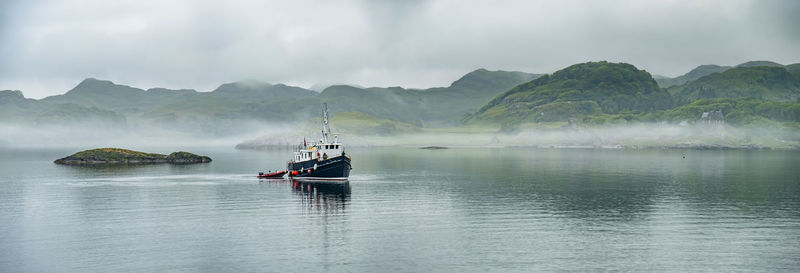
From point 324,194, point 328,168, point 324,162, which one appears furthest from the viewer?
point 328,168

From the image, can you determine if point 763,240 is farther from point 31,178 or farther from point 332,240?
point 31,178

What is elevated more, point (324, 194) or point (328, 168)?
point (328, 168)

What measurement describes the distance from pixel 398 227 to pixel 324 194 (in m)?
35.5

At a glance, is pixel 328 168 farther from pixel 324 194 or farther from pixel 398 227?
pixel 398 227

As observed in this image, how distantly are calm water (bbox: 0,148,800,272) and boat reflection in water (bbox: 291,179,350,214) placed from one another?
1.19ft

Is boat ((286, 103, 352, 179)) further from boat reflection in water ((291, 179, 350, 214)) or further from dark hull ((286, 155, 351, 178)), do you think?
boat reflection in water ((291, 179, 350, 214))

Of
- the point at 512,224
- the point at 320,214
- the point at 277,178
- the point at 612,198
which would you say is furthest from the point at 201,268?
the point at 277,178

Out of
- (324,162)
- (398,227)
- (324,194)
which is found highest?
(324,162)

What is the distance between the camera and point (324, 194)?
103 m

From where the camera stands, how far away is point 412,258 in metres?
54.4

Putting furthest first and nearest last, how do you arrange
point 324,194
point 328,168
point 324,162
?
point 328,168 < point 324,162 < point 324,194

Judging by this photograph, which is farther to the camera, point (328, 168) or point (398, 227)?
point (328, 168)

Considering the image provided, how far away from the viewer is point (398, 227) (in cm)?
6975

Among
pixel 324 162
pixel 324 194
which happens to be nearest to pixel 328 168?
pixel 324 162
